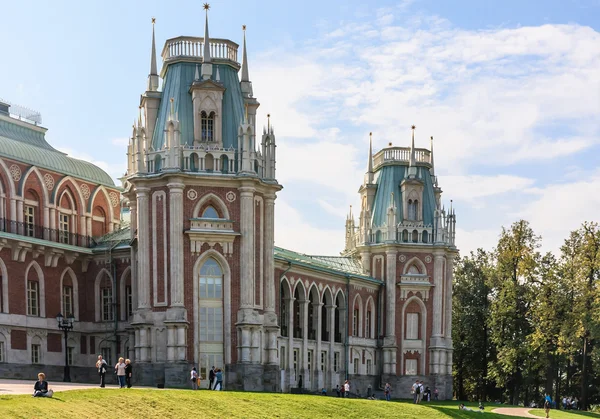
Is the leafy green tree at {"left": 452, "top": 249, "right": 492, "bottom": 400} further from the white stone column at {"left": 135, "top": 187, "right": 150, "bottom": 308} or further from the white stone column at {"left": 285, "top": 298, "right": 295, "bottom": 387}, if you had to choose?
the white stone column at {"left": 135, "top": 187, "right": 150, "bottom": 308}

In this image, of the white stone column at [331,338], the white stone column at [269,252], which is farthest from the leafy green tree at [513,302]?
the white stone column at [269,252]

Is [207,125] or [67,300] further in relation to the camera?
[67,300]

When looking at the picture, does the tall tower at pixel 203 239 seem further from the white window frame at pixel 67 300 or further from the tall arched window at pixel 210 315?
the white window frame at pixel 67 300

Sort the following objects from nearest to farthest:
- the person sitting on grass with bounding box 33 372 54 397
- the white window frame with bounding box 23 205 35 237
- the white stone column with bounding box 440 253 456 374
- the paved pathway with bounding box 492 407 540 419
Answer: the person sitting on grass with bounding box 33 372 54 397
the white window frame with bounding box 23 205 35 237
the paved pathway with bounding box 492 407 540 419
the white stone column with bounding box 440 253 456 374

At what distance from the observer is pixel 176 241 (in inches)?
2087

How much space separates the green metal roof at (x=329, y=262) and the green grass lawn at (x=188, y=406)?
63.9 ft

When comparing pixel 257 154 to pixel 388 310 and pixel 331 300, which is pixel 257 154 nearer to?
pixel 331 300

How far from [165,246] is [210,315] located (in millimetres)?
4705

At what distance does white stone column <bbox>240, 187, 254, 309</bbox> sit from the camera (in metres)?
53.9

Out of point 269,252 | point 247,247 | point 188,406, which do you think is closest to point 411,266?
point 269,252

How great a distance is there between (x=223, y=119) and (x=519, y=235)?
32.8 meters

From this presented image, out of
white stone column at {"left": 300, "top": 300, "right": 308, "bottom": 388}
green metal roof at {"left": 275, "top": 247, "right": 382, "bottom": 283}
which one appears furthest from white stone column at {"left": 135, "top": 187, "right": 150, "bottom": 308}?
white stone column at {"left": 300, "top": 300, "right": 308, "bottom": 388}

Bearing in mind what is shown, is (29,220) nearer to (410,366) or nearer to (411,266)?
(411,266)

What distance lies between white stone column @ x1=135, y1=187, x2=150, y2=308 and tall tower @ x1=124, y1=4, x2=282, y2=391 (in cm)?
6
